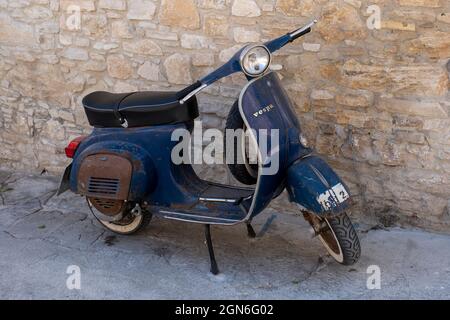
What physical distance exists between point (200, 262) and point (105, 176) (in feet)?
2.52

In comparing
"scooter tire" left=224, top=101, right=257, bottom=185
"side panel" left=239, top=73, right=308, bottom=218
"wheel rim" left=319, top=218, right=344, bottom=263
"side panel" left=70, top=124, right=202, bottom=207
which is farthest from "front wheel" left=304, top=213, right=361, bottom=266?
"side panel" left=70, top=124, right=202, bottom=207

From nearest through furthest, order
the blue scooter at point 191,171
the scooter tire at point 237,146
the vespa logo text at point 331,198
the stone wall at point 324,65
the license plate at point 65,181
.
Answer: the vespa logo text at point 331,198 < the blue scooter at point 191,171 < the scooter tire at point 237,146 < the stone wall at point 324,65 < the license plate at point 65,181

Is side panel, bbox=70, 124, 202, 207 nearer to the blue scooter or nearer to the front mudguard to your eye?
the blue scooter

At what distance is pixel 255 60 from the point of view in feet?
11.0

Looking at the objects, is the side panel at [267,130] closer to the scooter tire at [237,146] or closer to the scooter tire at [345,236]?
the scooter tire at [237,146]

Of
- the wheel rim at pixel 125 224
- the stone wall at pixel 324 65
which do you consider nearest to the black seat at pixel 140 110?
the wheel rim at pixel 125 224

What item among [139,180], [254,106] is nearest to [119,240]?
[139,180]

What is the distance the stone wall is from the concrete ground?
43 centimetres

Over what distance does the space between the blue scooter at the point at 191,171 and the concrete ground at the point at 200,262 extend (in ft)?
0.51

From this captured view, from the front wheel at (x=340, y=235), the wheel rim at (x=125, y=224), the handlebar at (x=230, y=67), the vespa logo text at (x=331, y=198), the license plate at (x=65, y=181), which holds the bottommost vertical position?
the wheel rim at (x=125, y=224)

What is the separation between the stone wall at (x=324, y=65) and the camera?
12.6 feet

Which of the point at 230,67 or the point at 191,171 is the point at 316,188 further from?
the point at 191,171

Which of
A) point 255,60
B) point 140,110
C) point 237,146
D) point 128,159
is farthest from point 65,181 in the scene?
point 255,60

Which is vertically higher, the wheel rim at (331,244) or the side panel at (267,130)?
the side panel at (267,130)
